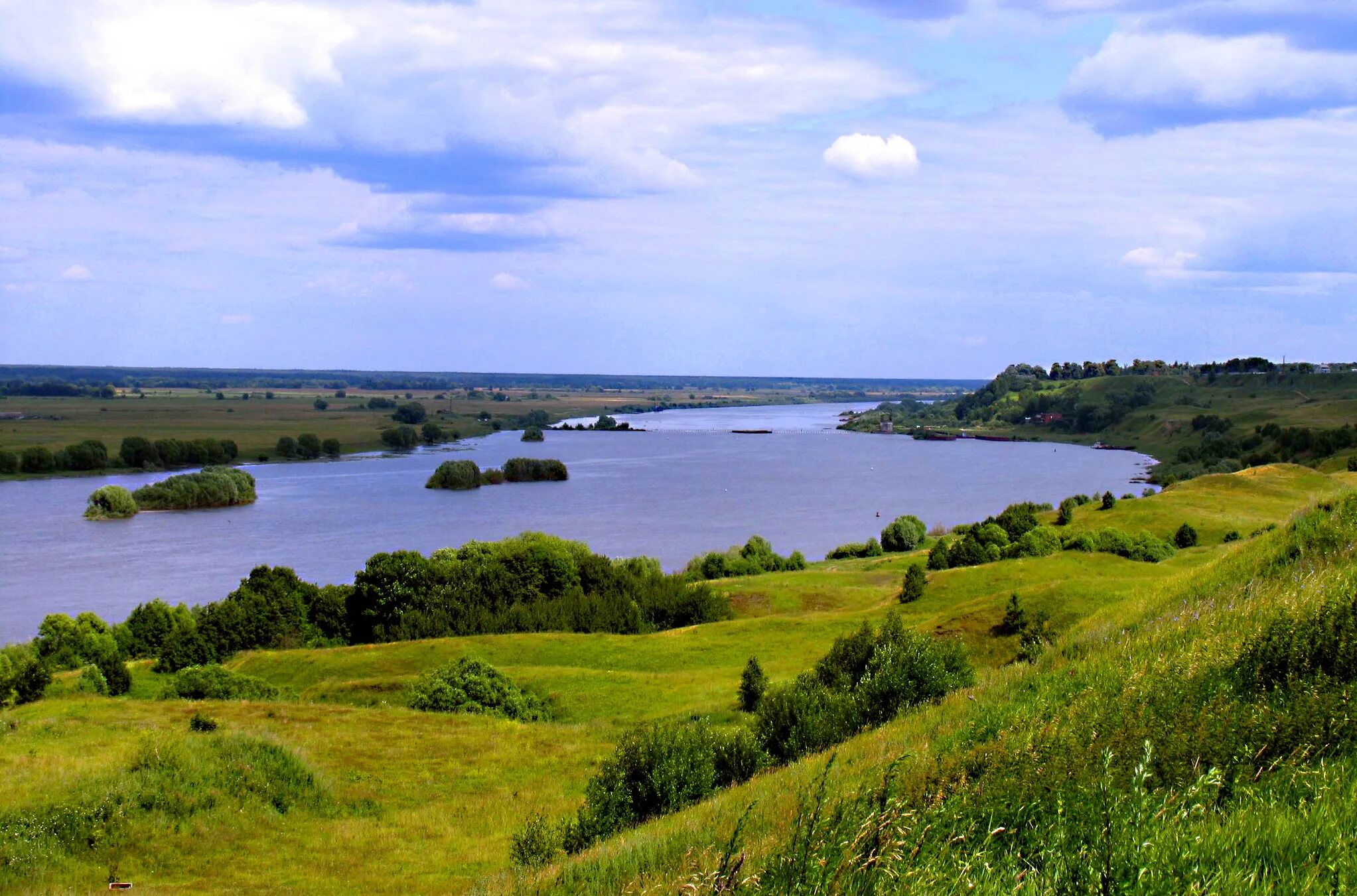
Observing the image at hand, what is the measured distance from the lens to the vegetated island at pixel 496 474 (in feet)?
377

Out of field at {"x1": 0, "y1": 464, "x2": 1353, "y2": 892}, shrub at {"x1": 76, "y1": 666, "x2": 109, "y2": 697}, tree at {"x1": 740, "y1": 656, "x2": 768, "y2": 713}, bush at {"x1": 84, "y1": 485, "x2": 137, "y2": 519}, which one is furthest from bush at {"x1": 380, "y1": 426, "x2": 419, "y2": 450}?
tree at {"x1": 740, "y1": 656, "x2": 768, "y2": 713}

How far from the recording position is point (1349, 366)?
197 metres

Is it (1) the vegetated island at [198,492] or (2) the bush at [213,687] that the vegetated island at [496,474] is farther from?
(2) the bush at [213,687]

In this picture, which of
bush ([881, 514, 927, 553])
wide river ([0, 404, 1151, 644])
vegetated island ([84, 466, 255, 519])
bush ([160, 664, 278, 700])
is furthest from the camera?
vegetated island ([84, 466, 255, 519])

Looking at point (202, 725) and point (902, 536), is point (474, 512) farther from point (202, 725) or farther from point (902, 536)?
point (202, 725)

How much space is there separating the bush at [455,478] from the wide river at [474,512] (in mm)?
1970

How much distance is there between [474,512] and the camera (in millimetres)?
98312

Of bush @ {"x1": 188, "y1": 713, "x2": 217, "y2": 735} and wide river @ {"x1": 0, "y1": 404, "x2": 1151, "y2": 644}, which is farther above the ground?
bush @ {"x1": 188, "y1": 713, "x2": 217, "y2": 735}

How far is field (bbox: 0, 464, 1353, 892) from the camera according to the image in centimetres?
915

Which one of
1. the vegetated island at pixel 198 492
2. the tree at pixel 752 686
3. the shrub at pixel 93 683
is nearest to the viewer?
the tree at pixel 752 686

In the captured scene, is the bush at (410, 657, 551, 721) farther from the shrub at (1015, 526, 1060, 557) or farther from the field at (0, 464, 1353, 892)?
the shrub at (1015, 526, 1060, 557)

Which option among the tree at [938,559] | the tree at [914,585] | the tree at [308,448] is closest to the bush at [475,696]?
the tree at [914,585]

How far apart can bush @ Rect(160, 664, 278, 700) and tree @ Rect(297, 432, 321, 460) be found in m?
117

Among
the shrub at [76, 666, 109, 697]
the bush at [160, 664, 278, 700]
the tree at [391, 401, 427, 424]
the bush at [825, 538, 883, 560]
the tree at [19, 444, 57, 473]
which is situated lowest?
the bush at [825, 538, 883, 560]
